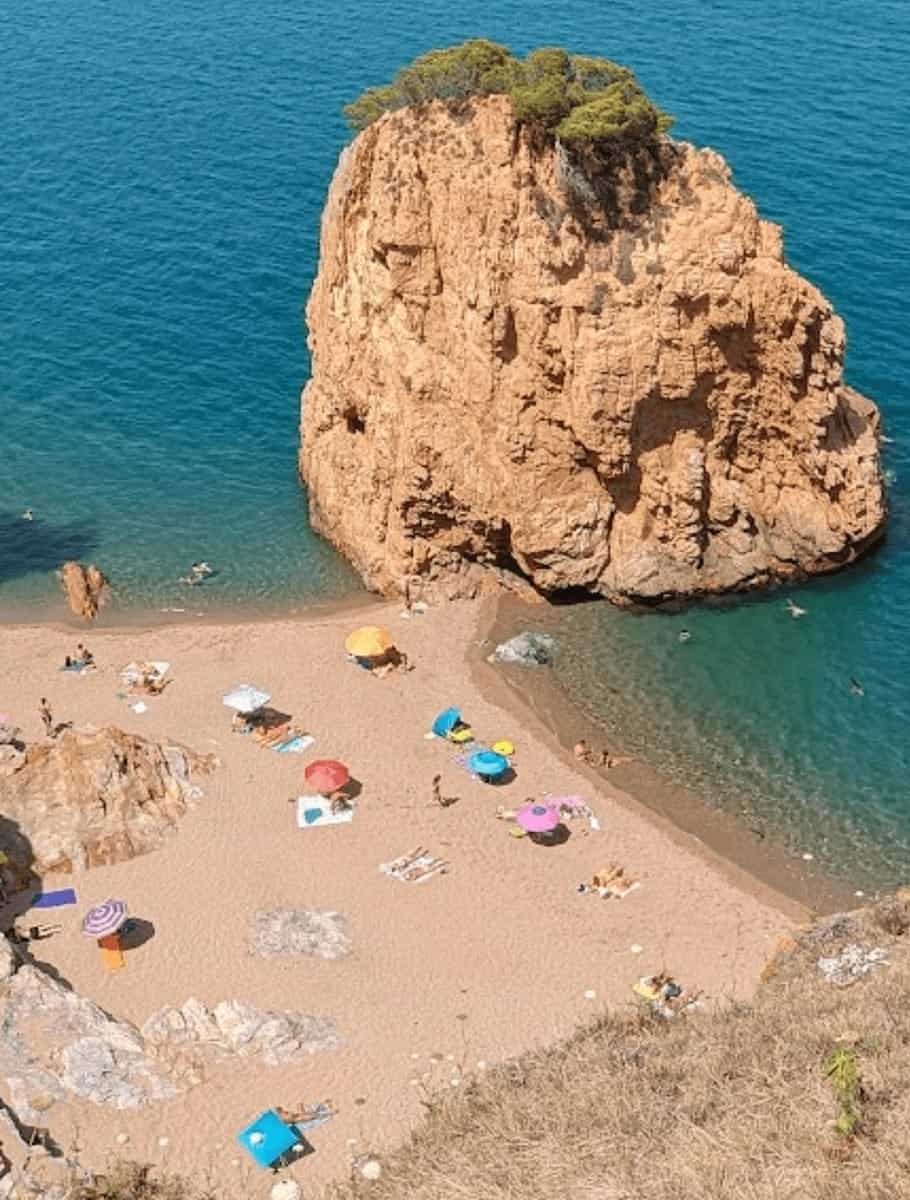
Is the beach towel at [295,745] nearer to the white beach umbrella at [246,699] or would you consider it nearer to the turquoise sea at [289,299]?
the white beach umbrella at [246,699]

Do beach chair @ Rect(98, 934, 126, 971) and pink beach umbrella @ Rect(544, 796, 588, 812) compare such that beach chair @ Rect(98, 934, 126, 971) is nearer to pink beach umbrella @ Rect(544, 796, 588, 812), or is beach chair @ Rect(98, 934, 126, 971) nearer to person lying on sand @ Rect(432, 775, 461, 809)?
person lying on sand @ Rect(432, 775, 461, 809)

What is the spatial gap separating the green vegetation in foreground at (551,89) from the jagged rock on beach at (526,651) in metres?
15.3

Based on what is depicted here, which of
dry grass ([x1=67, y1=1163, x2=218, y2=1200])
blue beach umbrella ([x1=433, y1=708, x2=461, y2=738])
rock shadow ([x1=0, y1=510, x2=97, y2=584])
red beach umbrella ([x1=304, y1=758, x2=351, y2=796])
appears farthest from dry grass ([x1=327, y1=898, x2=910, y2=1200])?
rock shadow ([x1=0, y1=510, x2=97, y2=584])

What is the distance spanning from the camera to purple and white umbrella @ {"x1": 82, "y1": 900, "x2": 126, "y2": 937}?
30.4m

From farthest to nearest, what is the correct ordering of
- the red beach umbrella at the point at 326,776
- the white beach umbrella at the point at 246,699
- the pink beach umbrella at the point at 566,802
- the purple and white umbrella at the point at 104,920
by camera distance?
the white beach umbrella at the point at 246,699, the pink beach umbrella at the point at 566,802, the red beach umbrella at the point at 326,776, the purple and white umbrella at the point at 104,920

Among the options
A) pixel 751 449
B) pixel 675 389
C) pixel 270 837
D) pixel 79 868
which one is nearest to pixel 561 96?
pixel 675 389

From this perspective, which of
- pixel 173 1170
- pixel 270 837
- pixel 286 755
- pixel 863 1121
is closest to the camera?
pixel 863 1121

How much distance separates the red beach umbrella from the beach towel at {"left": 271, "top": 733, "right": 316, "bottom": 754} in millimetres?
1811

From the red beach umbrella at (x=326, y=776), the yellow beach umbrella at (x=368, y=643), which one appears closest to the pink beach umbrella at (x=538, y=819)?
the red beach umbrella at (x=326, y=776)

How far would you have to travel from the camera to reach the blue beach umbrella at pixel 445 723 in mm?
38625

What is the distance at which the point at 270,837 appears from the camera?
114ft

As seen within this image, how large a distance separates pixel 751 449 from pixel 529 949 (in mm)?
18658

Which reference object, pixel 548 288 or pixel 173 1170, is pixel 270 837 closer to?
pixel 173 1170

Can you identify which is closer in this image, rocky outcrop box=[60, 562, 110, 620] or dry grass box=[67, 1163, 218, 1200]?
dry grass box=[67, 1163, 218, 1200]
